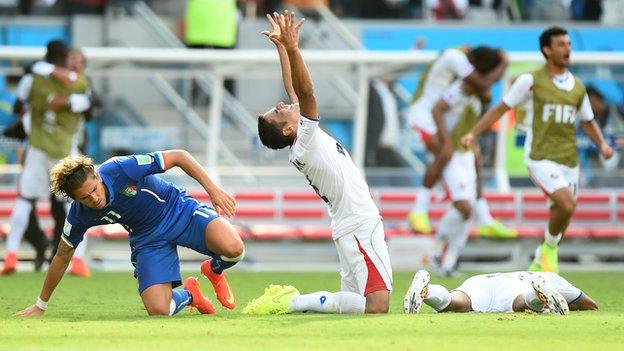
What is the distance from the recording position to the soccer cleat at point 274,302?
1184 centimetres

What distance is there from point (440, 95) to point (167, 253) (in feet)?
26.4

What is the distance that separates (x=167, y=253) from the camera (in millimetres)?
12141

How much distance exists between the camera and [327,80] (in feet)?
72.7

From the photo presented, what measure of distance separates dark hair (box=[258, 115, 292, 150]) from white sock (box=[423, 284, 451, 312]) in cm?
147

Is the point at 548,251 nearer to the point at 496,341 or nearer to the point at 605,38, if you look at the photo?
the point at 496,341

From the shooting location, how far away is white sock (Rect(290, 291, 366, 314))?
11.6 meters

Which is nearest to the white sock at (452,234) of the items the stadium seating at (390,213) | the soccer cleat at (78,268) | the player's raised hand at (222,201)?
the stadium seating at (390,213)

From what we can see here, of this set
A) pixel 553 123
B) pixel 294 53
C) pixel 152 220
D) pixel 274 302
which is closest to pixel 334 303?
pixel 274 302

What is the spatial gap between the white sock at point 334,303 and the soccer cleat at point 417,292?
34cm

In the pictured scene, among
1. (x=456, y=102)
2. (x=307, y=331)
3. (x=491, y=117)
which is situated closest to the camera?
(x=307, y=331)

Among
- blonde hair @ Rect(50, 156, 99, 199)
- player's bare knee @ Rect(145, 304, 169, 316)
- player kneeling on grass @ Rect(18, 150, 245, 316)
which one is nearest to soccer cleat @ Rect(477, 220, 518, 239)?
player kneeling on grass @ Rect(18, 150, 245, 316)

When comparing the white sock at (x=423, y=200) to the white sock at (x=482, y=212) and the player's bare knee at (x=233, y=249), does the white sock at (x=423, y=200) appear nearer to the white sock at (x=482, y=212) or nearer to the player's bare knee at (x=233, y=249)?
the white sock at (x=482, y=212)

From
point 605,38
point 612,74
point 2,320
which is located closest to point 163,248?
point 2,320

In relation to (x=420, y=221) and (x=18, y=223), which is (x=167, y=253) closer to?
(x=18, y=223)
